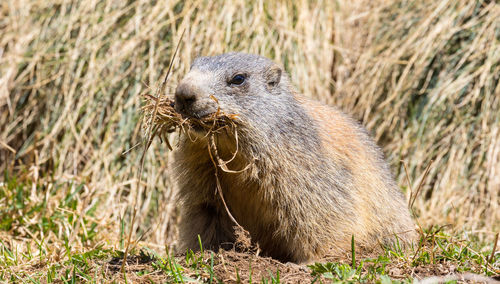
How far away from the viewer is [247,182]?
14.1ft

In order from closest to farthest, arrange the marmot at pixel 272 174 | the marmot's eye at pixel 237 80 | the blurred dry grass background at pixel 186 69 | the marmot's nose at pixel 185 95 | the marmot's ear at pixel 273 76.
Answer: the marmot's nose at pixel 185 95, the marmot at pixel 272 174, the marmot's eye at pixel 237 80, the marmot's ear at pixel 273 76, the blurred dry grass background at pixel 186 69

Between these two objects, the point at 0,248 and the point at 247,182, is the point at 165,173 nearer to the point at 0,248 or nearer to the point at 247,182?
the point at 0,248

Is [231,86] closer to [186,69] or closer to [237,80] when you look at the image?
[237,80]

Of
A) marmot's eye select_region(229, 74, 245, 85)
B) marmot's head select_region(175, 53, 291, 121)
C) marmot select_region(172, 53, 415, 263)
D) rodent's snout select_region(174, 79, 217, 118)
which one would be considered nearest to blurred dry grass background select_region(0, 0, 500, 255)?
marmot select_region(172, 53, 415, 263)

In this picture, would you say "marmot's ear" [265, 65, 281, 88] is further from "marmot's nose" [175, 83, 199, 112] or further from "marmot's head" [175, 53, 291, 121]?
"marmot's nose" [175, 83, 199, 112]

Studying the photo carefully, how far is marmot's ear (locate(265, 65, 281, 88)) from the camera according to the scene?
454 centimetres

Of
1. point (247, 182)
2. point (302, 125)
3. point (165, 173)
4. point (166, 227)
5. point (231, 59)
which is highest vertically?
point (231, 59)

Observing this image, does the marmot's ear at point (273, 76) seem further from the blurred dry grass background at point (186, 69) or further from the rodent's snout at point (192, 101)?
the blurred dry grass background at point (186, 69)

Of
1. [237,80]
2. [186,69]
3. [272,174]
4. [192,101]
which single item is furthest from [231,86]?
[186,69]

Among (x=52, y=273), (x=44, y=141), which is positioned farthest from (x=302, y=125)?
(x=44, y=141)

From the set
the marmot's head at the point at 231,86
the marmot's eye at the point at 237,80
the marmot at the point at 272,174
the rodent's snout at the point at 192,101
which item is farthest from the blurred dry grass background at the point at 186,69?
the rodent's snout at the point at 192,101

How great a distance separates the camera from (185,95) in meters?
3.85

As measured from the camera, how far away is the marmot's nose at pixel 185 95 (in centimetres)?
385

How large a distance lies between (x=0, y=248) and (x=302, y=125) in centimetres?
272
